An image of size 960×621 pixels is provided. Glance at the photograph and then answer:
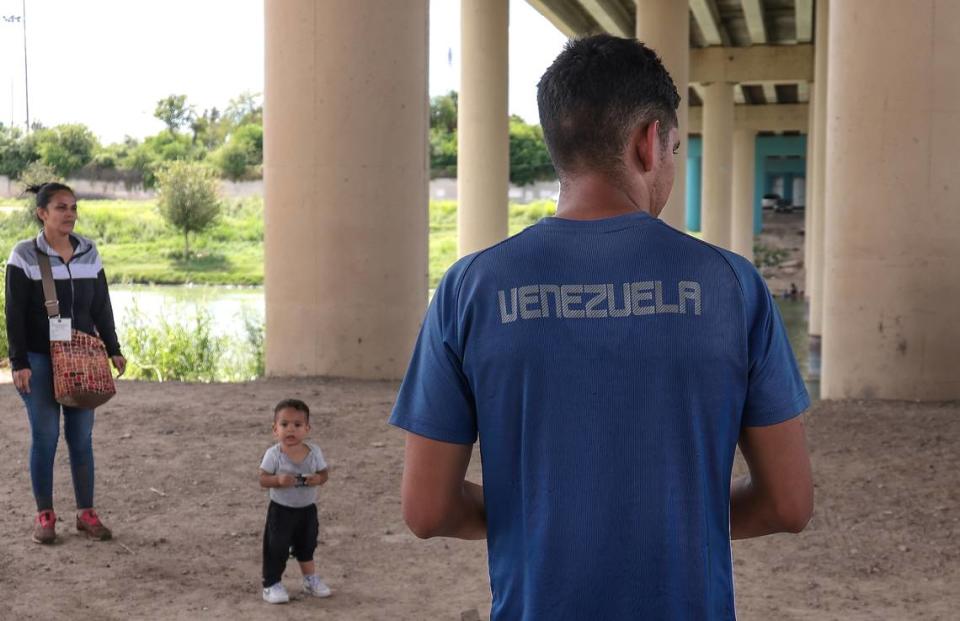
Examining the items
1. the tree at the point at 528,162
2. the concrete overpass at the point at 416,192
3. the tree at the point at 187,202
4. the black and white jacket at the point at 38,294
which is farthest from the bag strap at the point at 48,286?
the tree at the point at 528,162

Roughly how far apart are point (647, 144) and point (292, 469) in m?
3.66

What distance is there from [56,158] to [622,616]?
160ft

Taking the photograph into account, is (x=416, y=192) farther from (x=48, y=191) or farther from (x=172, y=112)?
(x=172, y=112)

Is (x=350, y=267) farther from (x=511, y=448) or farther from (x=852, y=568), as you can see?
(x=511, y=448)

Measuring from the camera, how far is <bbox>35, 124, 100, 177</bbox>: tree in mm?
46406

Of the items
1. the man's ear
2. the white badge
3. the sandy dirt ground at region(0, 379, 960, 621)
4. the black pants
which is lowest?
A: the sandy dirt ground at region(0, 379, 960, 621)

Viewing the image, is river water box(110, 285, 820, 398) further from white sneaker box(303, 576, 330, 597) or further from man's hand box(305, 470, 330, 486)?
man's hand box(305, 470, 330, 486)

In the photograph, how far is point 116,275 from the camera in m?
44.9

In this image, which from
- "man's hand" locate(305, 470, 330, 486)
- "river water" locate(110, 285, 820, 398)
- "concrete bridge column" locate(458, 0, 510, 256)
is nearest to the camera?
"man's hand" locate(305, 470, 330, 486)

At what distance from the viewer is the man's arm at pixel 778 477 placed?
7.11 feet

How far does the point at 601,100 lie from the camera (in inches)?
85.8

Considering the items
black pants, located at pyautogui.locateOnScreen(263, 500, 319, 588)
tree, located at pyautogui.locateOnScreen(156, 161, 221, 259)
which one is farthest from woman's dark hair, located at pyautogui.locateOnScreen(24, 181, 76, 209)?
tree, located at pyautogui.locateOnScreen(156, 161, 221, 259)

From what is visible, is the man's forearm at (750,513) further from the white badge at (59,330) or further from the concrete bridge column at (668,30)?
the concrete bridge column at (668,30)

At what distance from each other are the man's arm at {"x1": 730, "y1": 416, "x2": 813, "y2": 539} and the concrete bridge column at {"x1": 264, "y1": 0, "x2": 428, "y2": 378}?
10.7 metres
